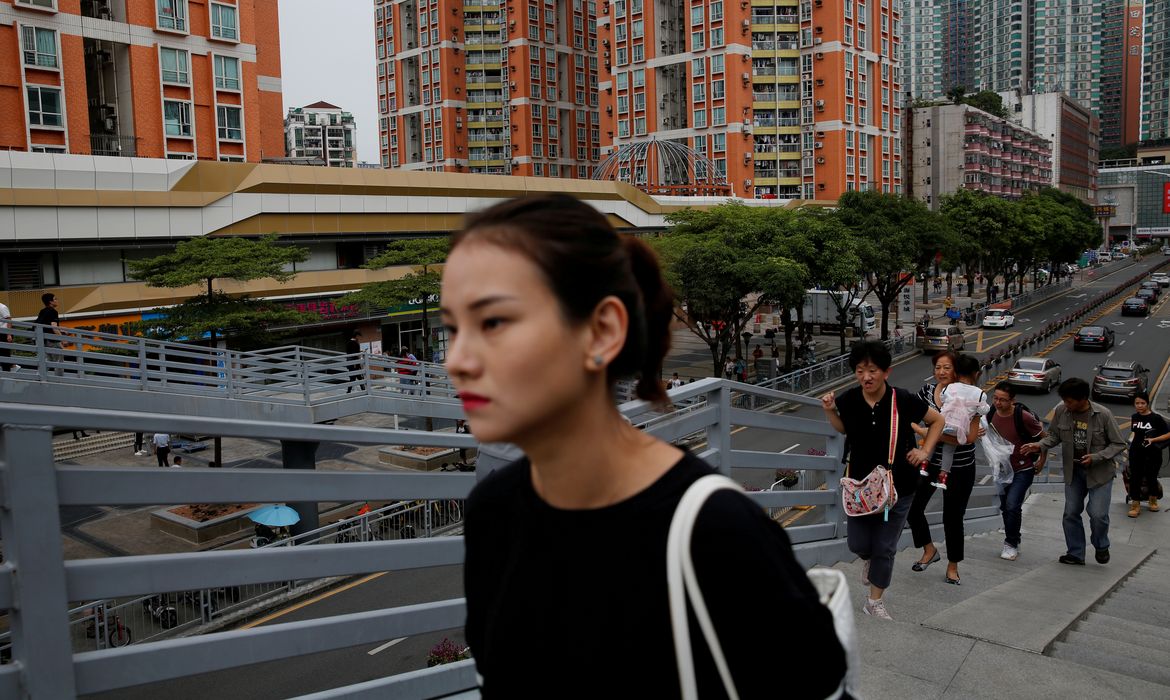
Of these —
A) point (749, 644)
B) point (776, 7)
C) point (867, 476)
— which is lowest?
point (867, 476)

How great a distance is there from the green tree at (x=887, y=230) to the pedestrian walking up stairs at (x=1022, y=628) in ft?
87.6

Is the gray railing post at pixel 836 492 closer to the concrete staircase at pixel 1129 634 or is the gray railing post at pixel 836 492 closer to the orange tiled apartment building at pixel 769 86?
the concrete staircase at pixel 1129 634

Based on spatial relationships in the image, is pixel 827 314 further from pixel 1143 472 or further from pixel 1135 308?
pixel 1143 472

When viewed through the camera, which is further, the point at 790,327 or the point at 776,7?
the point at 776,7

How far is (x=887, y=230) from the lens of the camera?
35.7m

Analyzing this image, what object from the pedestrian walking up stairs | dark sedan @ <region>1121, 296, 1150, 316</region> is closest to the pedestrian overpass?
the pedestrian walking up stairs

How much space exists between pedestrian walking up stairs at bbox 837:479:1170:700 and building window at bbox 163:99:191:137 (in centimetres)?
3373

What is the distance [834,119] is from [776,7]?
28.7 feet

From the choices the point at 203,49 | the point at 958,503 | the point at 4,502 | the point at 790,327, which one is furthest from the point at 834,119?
the point at 4,502

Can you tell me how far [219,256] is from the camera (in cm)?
2183

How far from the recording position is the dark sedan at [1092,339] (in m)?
38.4

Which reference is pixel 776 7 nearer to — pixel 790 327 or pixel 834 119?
pixel 834 119

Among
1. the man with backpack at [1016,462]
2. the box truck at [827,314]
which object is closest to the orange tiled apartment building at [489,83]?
the box truck at [827,314]

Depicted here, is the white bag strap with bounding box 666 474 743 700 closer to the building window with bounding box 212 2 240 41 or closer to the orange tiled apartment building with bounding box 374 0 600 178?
the building window with bounding box 212 2 240 41
